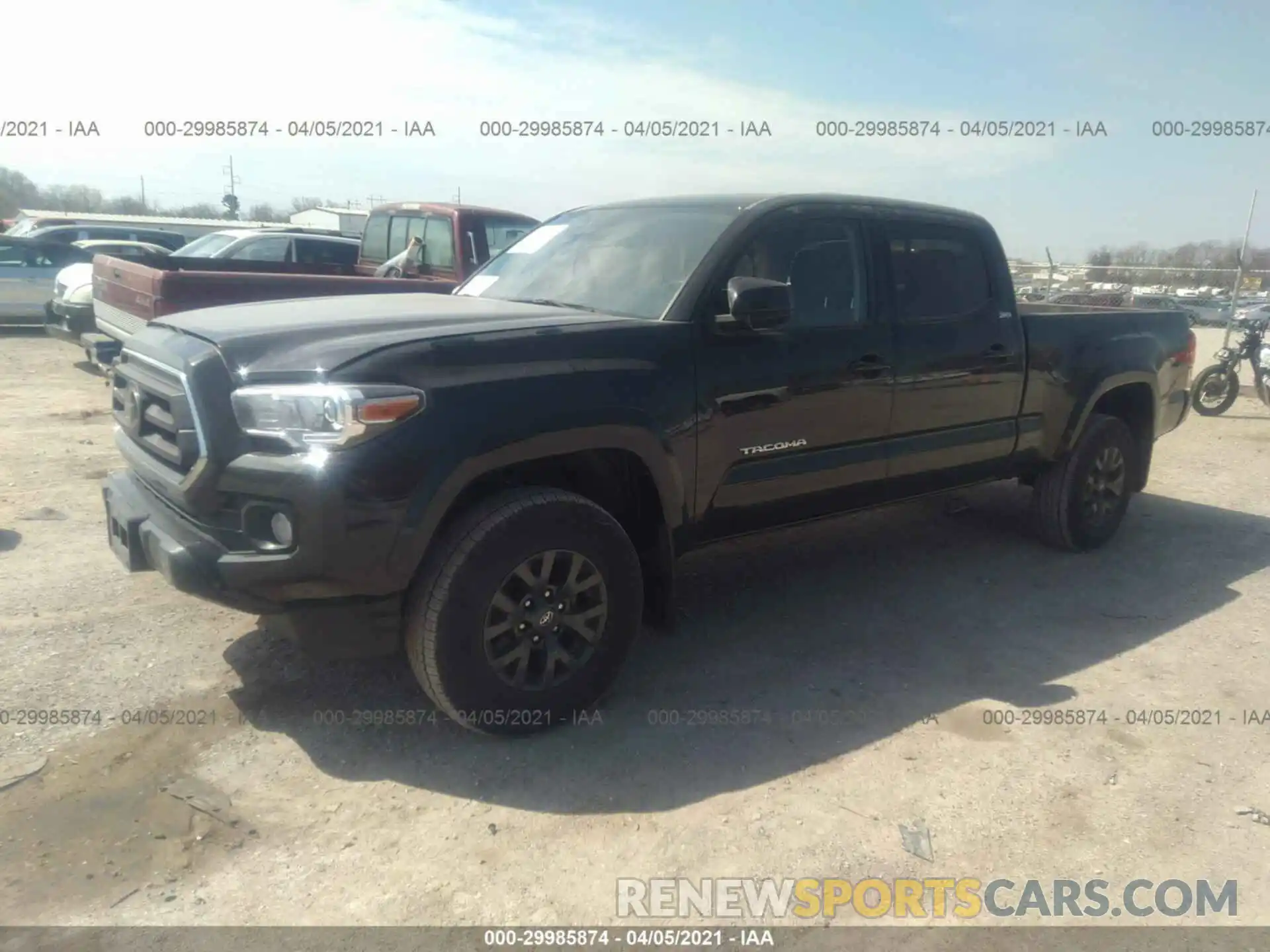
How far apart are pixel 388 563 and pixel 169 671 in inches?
56.9

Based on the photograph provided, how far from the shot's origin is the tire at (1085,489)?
5.57 metres

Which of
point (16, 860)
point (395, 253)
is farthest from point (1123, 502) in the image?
point (395, 253)

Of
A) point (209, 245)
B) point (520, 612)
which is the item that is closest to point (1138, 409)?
point (520, 612)

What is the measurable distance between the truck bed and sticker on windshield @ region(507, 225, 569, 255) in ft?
3.07

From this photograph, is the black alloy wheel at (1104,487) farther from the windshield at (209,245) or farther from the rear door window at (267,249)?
the windshield at (209,245)

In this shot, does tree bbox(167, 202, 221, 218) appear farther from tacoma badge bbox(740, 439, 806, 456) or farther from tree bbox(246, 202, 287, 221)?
tacoma badge bbox(740, 439, 806, 456)

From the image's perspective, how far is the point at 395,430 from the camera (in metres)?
2.90

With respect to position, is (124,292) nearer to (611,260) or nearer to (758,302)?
(611,260)

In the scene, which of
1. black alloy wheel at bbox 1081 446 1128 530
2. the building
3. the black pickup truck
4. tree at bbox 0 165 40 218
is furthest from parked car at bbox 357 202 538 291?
tree at bbox 0 165 40 218

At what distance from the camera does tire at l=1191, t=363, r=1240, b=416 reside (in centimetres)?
1117

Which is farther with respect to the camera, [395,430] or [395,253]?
[395,253]

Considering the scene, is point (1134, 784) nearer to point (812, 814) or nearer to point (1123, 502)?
point (812, 814)

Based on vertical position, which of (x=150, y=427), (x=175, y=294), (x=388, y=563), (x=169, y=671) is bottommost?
(x=169, y=671)

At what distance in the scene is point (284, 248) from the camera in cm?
1271
